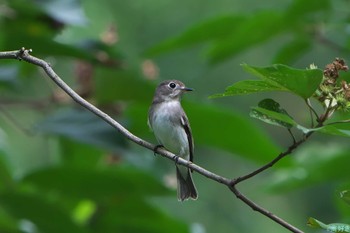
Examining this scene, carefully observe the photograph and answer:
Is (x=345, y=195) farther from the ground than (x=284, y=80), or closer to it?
closer to it

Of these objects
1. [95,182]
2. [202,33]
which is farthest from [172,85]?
[95,182]

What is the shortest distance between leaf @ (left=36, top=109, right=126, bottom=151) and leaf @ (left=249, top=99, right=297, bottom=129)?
6.11 feet

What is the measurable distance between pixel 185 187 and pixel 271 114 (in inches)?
88.1

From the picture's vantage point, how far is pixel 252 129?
4355 mm

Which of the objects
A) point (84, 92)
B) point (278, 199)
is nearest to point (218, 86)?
point (278, 199)

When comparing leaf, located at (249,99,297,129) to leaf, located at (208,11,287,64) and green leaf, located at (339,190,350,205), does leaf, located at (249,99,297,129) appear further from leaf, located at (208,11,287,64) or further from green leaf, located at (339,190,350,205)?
leaf, located at (208,11,287,64)

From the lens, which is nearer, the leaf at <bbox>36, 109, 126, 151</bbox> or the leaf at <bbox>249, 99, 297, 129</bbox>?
the leaf at <bbox>249, 99, 297, 129</bbox>

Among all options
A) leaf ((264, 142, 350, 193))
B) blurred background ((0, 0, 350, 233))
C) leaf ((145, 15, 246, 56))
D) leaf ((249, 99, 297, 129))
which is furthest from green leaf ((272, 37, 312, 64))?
leaf ((249, 99, 297, 129))

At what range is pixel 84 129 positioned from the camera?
4.49 meters

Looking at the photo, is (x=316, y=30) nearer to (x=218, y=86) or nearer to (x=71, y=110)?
(x=71, y=110)

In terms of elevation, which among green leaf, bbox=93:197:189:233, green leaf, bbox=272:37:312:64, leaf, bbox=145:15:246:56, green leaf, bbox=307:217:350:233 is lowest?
green leaf, bbox=307:217:350:233

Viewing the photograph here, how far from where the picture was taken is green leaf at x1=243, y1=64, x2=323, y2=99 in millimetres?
2480

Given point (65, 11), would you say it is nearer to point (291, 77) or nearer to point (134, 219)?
point (134, 219)

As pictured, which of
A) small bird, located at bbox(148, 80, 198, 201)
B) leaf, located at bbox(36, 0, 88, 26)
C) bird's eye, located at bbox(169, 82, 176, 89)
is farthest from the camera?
bird's eye, located at bbox(169, 82, 176, 89)
